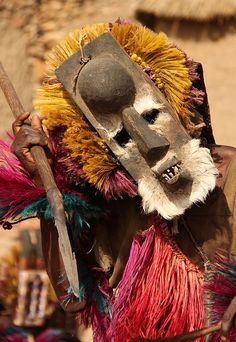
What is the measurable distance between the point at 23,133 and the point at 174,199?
1.87 ft

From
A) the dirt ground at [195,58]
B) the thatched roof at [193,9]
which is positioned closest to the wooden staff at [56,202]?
the dirt ground at [195,58]

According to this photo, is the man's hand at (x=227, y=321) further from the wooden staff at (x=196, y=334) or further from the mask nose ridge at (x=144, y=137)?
the mask nose ridge at (x=144, y=137)

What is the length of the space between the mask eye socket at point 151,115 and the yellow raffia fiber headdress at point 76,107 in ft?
0.25

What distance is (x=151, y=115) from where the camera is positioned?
13.5 ft

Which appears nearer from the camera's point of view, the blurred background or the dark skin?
the dark skin

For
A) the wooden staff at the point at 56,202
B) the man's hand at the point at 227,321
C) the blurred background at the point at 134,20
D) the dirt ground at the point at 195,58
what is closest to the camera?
the man's hand at the point at 227,321

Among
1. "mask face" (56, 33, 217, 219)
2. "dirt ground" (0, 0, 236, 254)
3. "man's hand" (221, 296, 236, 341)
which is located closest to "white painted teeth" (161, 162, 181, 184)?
"mask face" (56, 33, 217, 219)

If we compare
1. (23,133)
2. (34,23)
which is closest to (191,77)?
(23,133)

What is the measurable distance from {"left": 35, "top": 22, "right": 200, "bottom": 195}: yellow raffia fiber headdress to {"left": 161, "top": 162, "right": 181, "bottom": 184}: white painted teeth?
0.68 ft

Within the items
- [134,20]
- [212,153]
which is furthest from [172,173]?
[134,20]

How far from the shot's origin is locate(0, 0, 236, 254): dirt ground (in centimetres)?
858

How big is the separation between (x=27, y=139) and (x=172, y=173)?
1.71ft

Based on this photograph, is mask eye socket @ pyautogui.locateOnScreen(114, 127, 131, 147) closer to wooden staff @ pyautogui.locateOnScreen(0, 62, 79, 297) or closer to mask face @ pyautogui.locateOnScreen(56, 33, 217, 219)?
mask face @ pyautogui.locateOnScreen(56, 33, 217, 219)

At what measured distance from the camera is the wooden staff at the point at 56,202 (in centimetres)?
395
